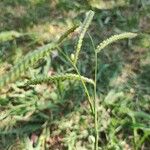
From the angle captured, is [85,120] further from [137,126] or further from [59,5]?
[59,5]

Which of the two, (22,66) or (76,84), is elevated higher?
(22,66)

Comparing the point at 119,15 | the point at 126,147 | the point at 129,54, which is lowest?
the point at 126,147

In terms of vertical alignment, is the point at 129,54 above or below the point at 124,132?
above

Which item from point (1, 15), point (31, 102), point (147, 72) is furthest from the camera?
point (1, 15)

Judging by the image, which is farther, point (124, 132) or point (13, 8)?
point (13, 8)

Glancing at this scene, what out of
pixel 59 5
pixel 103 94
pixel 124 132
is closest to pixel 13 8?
pixel 59 5

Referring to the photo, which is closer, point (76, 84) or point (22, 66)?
point (22, 66)

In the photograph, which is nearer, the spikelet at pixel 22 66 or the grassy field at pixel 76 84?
the spikelet at pixel 22 66

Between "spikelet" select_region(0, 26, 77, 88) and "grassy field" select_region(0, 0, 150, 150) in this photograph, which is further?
"grassy field" select_region(0, 0, 150, 150)
